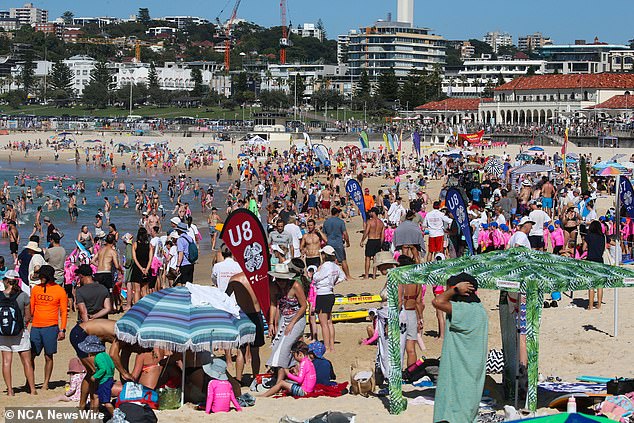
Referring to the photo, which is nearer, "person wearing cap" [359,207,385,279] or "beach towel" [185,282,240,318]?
"beach towel" [185,282,240,318]

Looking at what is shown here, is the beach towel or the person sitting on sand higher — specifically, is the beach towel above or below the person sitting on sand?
above

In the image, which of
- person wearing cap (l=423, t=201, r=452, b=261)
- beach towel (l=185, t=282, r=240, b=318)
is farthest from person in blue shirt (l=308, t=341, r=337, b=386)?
person wearing cap (l=423, t=201, r=452, b=261)

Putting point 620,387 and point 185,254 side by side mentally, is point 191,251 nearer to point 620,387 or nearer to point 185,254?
point 185,254

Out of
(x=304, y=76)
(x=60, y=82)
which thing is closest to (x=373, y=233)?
(x=304, y=76)

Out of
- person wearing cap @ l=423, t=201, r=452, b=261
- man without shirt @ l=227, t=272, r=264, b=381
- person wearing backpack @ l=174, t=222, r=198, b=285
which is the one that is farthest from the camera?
person wearing cap @ l=423, t=201, r=452, b=261

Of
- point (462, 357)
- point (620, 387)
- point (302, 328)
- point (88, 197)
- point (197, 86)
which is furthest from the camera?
point (197, 86)

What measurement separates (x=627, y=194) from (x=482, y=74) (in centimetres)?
11436

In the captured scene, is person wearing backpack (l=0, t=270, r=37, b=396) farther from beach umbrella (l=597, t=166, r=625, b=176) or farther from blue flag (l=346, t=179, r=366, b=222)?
beach umbrella (l=597, t=166, r=625, b=176)

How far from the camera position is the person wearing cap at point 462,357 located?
6805mm

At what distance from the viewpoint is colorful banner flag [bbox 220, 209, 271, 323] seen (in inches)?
369

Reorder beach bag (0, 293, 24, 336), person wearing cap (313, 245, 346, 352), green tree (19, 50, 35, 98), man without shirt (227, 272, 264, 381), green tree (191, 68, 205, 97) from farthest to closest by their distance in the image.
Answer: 1. green tree (19, 50, 35, 98)
2. green tree (191, 68, 205, 97)
3. person wearing cap (313, 245, 346, 352)
4. man without shirt (227, 272, 264, 381)
5. beach bag (0, 293, 24, 336)

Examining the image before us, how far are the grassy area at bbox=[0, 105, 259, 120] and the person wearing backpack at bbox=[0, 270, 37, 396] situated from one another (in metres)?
100

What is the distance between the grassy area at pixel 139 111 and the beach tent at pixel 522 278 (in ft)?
333
